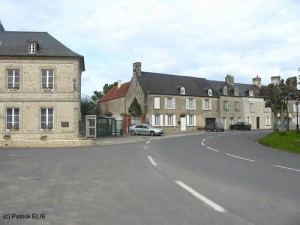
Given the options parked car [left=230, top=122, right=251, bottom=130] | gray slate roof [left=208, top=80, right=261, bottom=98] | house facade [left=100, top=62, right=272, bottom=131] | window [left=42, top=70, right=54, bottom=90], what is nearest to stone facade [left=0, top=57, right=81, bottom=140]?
window [left=42, top=70, right=54, bottom=90]

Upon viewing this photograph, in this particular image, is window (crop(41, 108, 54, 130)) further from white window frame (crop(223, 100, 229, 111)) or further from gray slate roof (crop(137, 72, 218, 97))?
white window frame (crop(223, 100, 229, 111))

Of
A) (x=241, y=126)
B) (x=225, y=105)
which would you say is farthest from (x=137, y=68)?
(x=241, y=126)

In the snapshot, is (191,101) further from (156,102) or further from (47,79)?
(47,79)

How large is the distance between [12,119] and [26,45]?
6.88 meters

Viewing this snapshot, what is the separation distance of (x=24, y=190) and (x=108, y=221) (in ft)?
12.2

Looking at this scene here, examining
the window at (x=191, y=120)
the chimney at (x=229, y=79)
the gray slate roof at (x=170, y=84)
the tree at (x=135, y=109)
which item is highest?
the chimney at (x=229, y=79)

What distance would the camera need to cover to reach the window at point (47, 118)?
33.8 m

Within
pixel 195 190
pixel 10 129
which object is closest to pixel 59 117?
pixel 10 129

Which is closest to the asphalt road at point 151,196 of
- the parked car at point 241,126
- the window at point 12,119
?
the window at point 12,119

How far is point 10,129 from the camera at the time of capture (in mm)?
33438

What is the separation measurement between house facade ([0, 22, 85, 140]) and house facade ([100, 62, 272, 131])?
81.2 feet

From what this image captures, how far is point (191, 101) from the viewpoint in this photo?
2504 inches

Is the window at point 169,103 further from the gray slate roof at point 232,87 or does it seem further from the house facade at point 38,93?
the house facade at point 38,93

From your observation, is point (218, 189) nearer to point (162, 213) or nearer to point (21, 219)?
point (162, 213)
